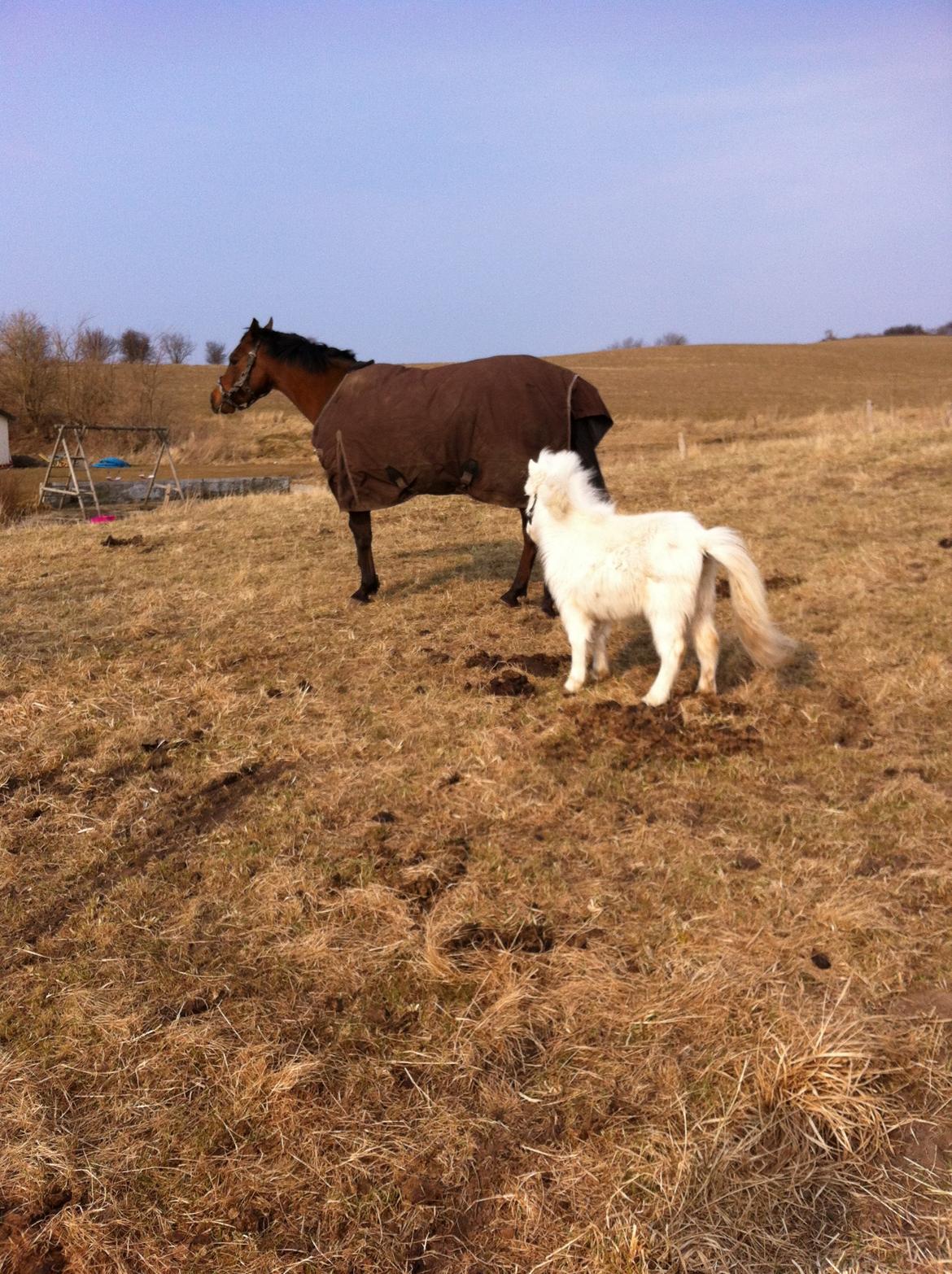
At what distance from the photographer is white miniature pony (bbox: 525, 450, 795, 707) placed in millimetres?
4824

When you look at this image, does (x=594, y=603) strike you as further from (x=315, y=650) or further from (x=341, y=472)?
(x=341, y=472)

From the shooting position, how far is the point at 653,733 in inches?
193

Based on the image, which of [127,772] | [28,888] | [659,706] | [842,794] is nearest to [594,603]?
[659,706]

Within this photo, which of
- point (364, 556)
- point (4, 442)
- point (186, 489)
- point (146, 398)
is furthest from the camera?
point (146, 398)

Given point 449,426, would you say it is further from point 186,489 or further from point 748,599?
point 186,489

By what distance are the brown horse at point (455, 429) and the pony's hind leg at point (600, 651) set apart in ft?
5.33

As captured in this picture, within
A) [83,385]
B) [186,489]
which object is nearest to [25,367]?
[83,385]

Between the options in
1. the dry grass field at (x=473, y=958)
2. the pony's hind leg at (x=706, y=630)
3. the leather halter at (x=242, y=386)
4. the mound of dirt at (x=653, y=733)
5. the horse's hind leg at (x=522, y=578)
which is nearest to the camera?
the dry grass field at (x=473, y=958)

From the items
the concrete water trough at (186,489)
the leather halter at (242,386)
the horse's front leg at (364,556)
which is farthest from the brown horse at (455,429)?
the concrete water trough at (186,489)

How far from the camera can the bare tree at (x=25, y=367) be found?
128ft

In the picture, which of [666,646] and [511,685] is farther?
[511,685]

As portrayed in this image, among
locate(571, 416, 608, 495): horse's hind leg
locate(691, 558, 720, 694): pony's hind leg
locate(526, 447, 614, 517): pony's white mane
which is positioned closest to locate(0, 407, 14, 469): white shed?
locate(571, 416, 608, 495): horse's hind leg

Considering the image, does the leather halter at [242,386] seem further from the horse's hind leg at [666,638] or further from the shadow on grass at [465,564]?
the horse's hind leg at [666,638]

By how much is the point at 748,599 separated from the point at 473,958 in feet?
8.86
